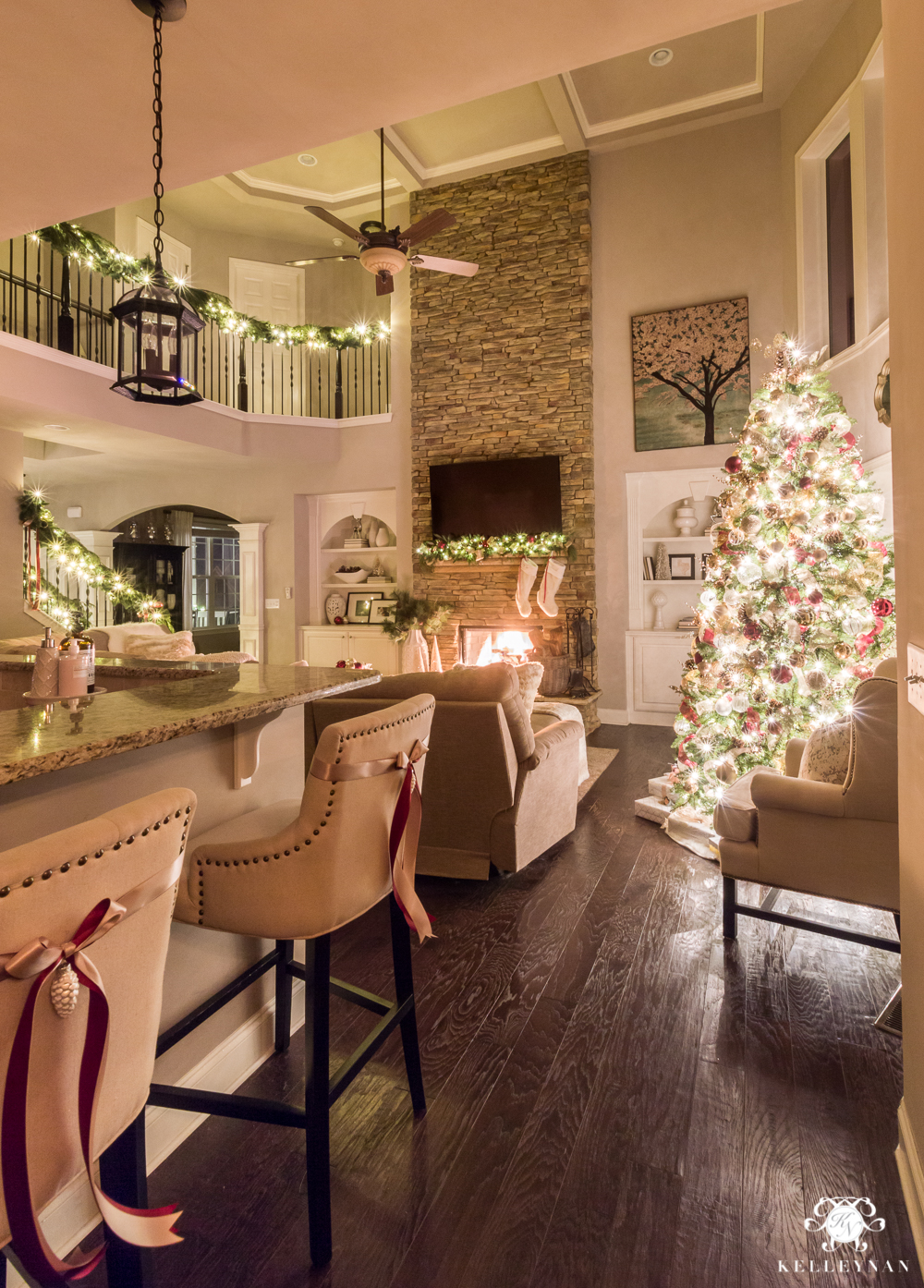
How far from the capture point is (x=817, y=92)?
5.84 metres

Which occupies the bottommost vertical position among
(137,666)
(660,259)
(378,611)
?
(137,666)

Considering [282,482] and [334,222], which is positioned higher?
[334,222]

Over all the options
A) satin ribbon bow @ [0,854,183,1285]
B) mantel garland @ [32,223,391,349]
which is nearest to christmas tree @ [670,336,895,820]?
satin ribbon bow @ [0,854,183,1285]

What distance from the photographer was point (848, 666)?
3.48 metres

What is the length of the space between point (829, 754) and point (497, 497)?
18.3 ft

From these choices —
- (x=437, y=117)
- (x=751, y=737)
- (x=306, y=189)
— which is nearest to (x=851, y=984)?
(x=751, y=737)

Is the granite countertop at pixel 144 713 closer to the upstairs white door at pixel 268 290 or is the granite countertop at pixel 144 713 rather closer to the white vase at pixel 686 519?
the white vase at pixel 686 519

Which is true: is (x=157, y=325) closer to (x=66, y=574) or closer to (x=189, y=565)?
(x=66, y=574)

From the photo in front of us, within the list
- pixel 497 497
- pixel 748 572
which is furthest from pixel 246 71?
pixel 497 497

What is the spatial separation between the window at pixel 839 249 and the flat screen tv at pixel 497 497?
275 cm

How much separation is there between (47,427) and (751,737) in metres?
6.28

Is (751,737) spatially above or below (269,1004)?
above

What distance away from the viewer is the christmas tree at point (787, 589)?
345 cm

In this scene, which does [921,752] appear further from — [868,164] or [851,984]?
[868,164]
